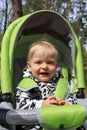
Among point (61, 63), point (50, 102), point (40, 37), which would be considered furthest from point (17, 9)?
point (50, 102)

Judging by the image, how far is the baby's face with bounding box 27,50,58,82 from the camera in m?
4.09

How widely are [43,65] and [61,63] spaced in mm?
604

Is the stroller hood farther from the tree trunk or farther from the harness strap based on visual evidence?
the tree trunk

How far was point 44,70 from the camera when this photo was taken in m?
4.12

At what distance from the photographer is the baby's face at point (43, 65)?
4086mm

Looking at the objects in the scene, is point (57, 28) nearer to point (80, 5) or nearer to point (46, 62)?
point (46, 62)

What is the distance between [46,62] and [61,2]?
2527 centimetres

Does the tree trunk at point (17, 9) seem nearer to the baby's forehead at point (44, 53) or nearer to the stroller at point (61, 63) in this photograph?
the stroller at point (61, 63)

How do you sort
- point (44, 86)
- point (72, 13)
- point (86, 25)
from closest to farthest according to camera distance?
point (44, 86) < point (72, 13) < point (86, 25)

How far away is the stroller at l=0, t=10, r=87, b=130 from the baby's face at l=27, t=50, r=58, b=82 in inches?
8.0

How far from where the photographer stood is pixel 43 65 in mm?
4094

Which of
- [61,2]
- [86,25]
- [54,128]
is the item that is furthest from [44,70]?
[86,25]

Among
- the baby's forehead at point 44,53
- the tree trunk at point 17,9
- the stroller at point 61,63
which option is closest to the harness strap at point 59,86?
the stroller at point 61,63

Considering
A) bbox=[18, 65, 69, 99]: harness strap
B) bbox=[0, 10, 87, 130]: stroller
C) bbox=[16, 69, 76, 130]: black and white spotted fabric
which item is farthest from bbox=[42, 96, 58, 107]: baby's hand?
bbox=[18, 65, 69, 99]: harness strap
